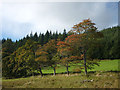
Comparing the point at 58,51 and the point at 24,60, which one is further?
the point at 24,60

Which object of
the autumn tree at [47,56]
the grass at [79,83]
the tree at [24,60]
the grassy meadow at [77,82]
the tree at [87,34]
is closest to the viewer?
the grass at [79,83]

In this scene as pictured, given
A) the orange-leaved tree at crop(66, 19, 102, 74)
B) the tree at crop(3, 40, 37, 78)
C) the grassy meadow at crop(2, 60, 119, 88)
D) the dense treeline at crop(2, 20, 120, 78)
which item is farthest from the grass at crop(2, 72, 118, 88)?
the tree at crop(3, 40, 37, 78)

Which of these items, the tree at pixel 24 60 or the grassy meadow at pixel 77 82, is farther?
the tree at pixel 24 60

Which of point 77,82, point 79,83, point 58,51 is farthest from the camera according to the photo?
Answer: point 58,51

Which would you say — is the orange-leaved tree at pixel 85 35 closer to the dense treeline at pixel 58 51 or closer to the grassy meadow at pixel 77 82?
the dense treeline at pixel 58 51

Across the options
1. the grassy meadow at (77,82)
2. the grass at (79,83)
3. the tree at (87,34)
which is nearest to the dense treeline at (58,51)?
the tree at (87,34)

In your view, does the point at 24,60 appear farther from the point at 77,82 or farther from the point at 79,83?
the point at 79,83

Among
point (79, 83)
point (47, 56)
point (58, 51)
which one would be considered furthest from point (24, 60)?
point (79, 83)

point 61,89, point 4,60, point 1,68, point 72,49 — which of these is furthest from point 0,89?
point 4,60

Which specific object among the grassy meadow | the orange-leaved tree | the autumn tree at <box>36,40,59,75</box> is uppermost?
the orange-leaved tree

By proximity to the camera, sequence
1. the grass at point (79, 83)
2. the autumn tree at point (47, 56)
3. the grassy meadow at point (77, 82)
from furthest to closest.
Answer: the autumn tree at point (47, 56) → the grassy meadow at point (77, 82) → the grass at point (79, 83)

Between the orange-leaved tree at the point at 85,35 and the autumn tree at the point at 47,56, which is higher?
the orange-leaved tree at the point at 85,35

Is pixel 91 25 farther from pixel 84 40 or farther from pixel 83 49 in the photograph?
pixel 83 49

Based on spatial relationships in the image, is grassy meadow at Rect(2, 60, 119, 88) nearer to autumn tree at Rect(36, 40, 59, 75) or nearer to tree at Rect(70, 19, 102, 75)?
tree at Rect(70, 19, 102, 75)
